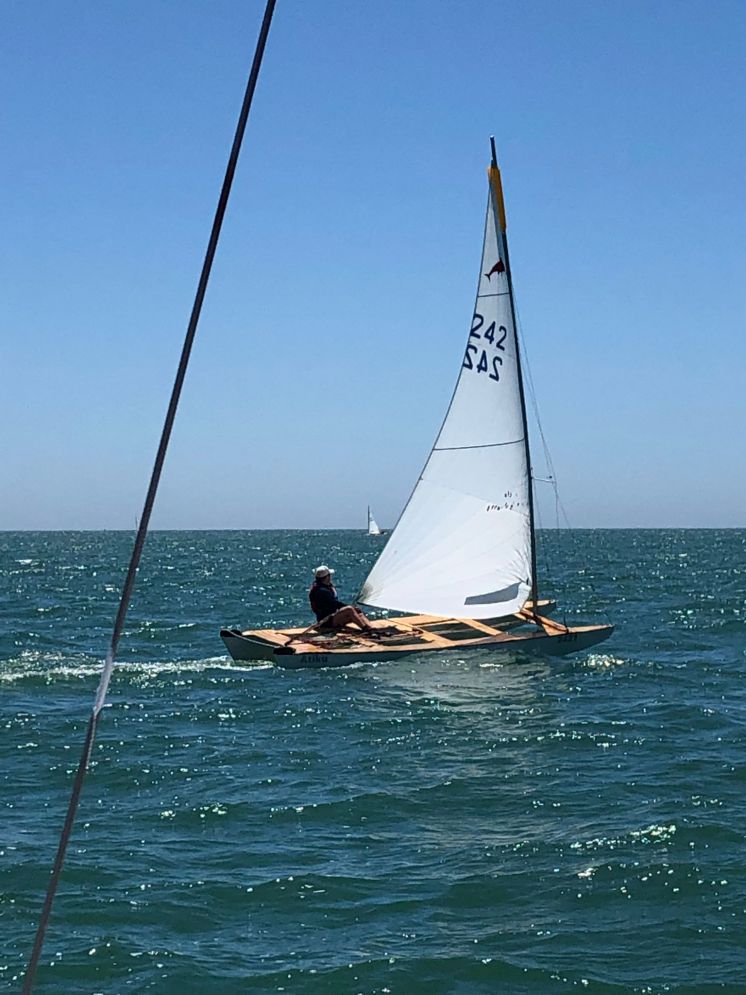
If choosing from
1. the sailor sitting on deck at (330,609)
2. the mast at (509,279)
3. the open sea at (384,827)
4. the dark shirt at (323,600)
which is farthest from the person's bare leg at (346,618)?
the mast at (509,279)

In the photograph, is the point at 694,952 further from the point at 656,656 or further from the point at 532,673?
the point at 656,656

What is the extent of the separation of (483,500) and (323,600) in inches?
147

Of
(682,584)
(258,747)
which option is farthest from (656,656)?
(682,584)

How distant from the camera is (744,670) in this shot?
2192cm

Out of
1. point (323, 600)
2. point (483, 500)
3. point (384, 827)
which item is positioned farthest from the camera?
point (483, 500)

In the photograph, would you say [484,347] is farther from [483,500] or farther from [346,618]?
[346,618]

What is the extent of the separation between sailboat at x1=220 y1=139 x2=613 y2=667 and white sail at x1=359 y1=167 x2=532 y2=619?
0.06ft

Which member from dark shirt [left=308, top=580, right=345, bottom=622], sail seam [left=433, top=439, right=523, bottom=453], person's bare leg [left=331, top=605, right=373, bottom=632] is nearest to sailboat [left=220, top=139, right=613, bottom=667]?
sail seam [left=433, top=439, right=523, bottom=453]

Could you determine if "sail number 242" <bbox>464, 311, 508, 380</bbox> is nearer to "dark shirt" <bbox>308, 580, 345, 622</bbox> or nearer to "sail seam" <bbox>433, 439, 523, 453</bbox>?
"sail seam" <bbox>433, 439, 523, 453</bbox>

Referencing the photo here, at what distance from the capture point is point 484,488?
2261 centimetres

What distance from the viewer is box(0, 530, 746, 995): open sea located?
7.93 metres

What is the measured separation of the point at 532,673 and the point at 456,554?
338 centimetres

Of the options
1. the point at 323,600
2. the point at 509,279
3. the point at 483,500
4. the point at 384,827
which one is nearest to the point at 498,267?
the point at 509,279

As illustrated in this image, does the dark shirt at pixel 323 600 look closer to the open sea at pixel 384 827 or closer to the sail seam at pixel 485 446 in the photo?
the open sea at pixel 384 827
